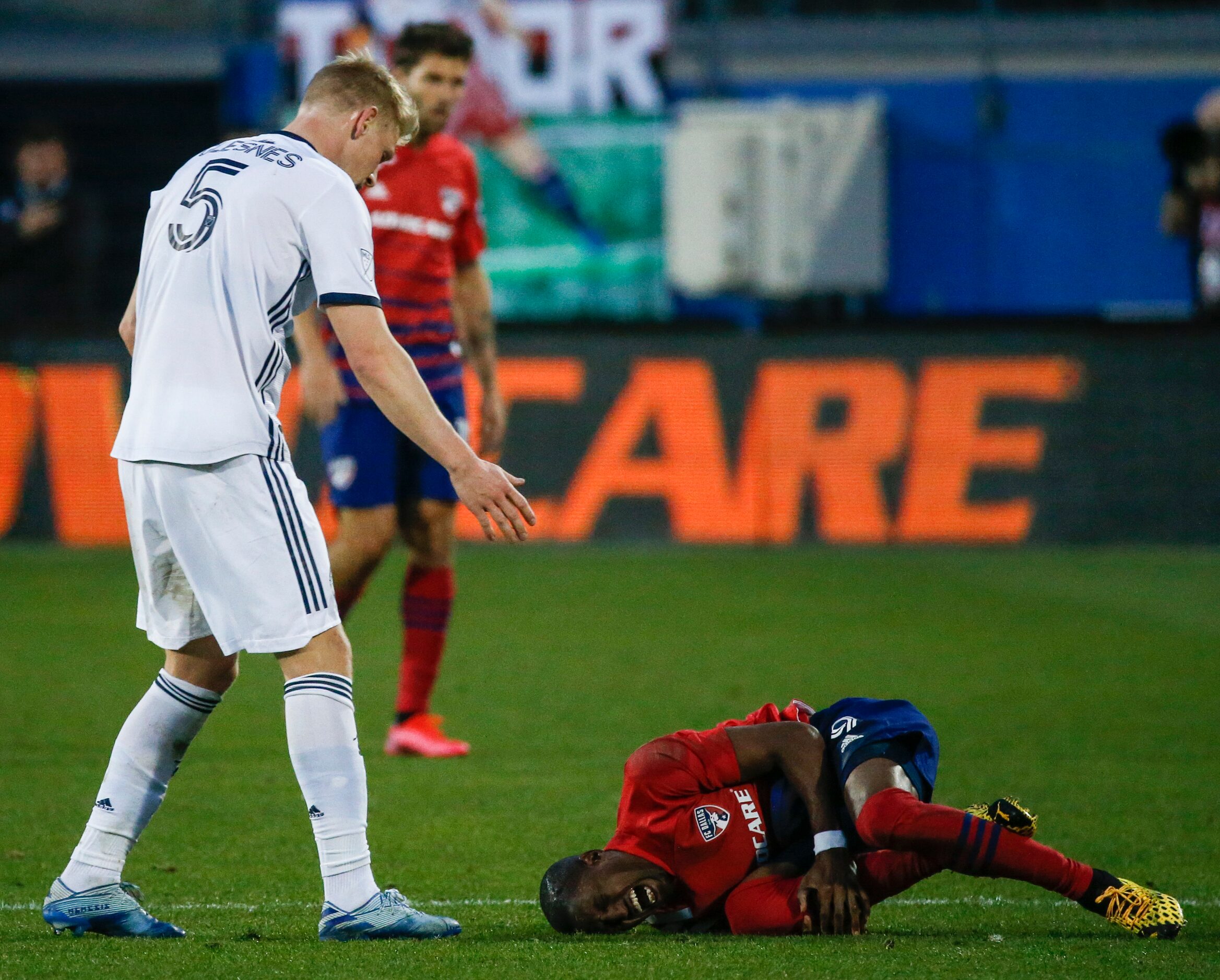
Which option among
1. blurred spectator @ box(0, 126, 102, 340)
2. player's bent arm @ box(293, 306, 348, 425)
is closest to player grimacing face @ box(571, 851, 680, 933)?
player's bent arm @ box(293, 306, 348, 425)

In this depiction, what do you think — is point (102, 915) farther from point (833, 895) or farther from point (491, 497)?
point (833, 895)

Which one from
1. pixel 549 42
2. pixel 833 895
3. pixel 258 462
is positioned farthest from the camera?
pixel 549 42

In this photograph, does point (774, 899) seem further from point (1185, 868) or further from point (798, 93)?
point (798, 93)

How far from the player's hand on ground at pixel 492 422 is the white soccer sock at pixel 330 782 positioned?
2.79m

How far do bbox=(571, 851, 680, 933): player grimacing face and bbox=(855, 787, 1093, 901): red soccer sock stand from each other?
49cm

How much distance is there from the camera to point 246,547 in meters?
3.84

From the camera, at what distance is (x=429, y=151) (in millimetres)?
6707

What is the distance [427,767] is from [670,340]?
24.1 ft

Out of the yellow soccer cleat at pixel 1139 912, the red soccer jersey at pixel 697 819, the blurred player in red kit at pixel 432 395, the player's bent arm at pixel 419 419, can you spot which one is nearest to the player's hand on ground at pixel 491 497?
the player's bent arm at pixel 419 419

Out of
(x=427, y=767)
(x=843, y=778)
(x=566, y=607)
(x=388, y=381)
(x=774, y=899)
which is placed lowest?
(x=566, y=607)

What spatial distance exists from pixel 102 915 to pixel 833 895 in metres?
1.58

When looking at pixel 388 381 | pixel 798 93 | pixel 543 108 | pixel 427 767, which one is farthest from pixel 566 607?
pixel 798 93

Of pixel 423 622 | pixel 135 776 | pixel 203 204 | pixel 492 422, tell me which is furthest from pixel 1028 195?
pixel 135 776

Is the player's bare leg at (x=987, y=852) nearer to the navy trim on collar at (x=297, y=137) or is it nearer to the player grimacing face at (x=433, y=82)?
the navy trim on collar at (x=297, y=137)
